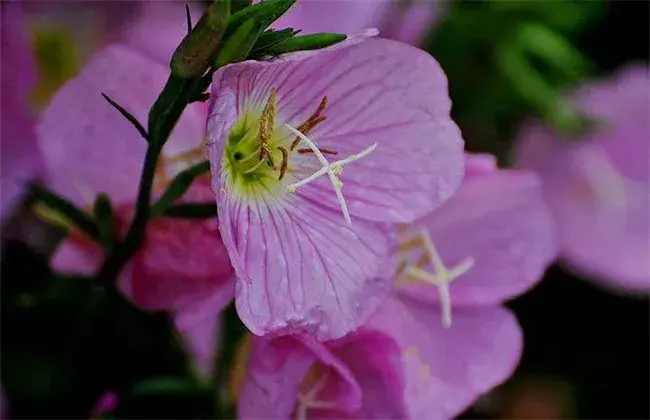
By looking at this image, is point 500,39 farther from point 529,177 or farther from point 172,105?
point 172,105

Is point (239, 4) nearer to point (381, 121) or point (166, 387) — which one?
point (381, 121)

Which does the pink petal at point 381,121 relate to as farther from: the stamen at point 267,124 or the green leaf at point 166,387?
the green leaf at point 166,387

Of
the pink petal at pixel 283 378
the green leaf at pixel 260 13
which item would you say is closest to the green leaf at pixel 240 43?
the green leaf at pixel 260 13

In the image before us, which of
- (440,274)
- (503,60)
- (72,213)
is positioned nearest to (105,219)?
(72,213)

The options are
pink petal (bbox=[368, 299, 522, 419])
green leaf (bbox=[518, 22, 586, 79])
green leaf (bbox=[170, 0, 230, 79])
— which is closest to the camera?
green leaf (bbox=[170, 0, 230, 79])

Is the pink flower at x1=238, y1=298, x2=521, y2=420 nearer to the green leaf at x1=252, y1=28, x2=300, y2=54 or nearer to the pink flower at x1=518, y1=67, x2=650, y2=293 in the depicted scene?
the green leaf at x1=252, y1=28, x2=300, y2=54

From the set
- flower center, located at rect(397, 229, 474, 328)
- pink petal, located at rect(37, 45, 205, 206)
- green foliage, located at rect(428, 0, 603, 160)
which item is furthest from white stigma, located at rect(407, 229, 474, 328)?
green foliage, located at rect(428, 0, 603, 160)

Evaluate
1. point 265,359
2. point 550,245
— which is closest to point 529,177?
point 550,245
